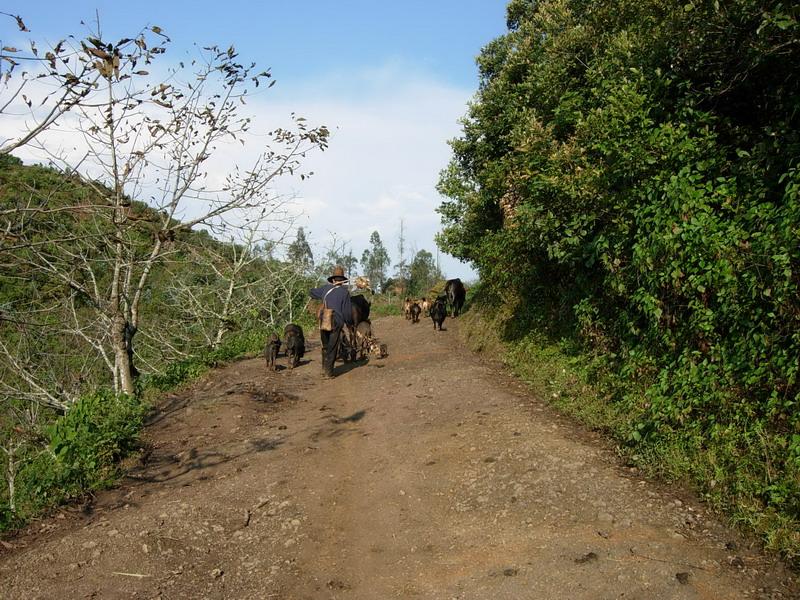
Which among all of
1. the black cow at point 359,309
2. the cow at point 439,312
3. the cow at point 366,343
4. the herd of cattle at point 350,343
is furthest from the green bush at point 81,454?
the cow at point 439,312

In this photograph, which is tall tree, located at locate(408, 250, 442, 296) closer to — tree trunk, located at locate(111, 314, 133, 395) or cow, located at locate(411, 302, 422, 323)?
cow, located at locate(411, 302, 422, 323)

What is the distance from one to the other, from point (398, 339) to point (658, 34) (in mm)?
11335

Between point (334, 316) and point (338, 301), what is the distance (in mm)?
355

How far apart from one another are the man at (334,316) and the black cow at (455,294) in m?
9.43

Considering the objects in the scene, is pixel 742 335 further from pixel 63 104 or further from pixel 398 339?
pixel 398 339

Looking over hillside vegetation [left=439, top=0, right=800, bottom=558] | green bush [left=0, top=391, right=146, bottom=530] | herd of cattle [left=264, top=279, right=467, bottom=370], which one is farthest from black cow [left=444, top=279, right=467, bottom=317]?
green bush [left=0, top=391, right=146, bottom=530]

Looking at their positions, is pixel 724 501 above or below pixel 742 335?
below

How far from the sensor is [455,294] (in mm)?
21422

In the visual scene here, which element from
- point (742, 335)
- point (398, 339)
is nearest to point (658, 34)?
point (742, 335)

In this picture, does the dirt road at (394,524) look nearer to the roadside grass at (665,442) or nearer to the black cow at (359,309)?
the roadside grass at (665,442)

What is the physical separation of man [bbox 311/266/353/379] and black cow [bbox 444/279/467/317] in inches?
371

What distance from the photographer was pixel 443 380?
33.6 feet

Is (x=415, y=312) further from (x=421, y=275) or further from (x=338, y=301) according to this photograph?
(x=421, y=275)

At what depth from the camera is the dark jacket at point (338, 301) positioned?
11.8 metres
